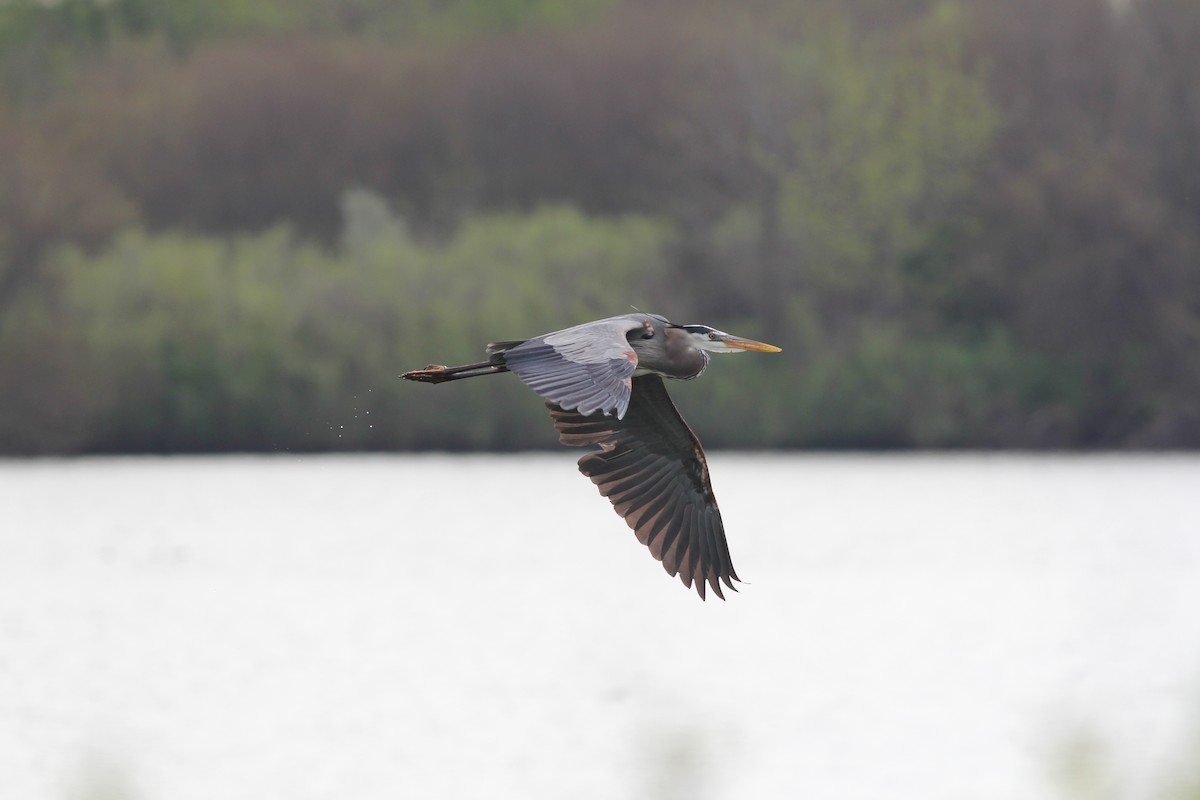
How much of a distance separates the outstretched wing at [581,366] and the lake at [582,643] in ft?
6.51

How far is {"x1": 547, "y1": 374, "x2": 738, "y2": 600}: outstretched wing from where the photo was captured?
8.96 m

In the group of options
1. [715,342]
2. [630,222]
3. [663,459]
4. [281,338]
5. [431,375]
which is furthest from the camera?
[630,222]

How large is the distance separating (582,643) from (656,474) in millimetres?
8083

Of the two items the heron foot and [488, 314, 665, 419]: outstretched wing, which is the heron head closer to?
[488, 314, 665, 419]: outstretched wing

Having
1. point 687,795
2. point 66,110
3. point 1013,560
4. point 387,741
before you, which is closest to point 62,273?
point 66,110

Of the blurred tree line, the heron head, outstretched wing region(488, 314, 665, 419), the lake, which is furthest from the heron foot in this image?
the blurred tree line

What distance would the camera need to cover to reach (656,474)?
909 cm

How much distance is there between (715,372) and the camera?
32.5m

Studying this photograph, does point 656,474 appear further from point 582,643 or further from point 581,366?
point 582,643

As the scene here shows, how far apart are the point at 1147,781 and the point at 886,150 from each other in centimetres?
2832

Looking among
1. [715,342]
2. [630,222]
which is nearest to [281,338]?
[630,222]

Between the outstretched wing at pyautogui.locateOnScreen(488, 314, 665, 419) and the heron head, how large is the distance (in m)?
0.62

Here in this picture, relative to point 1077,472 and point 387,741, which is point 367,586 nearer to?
point 387,741

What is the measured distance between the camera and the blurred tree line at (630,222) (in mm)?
32250
